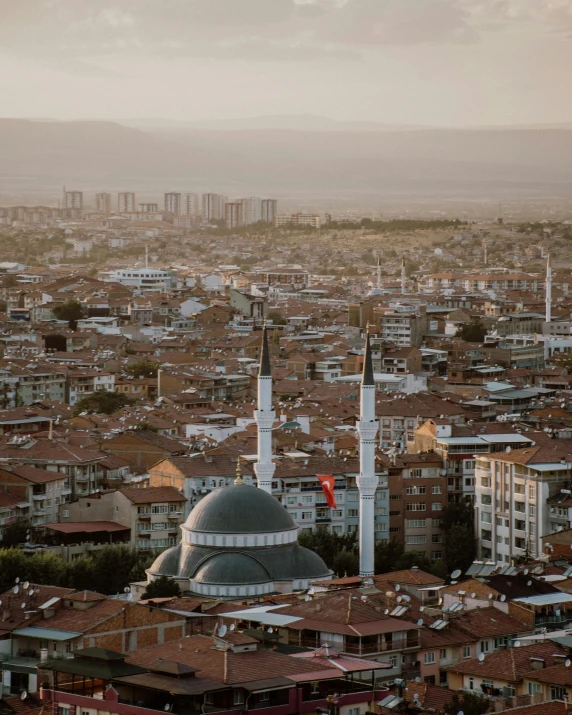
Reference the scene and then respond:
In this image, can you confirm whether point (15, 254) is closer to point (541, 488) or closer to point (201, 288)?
point (201, 288)

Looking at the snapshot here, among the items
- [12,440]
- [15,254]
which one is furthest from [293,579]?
[15,254]

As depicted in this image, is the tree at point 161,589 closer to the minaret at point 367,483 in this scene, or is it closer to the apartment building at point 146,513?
the minaret at point 367,483

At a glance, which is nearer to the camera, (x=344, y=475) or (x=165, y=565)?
(x=165, y=565)

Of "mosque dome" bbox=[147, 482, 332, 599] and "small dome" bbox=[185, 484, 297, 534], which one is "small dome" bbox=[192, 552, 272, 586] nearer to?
"mosque dome" bbox=[147, 482, 332, 599]

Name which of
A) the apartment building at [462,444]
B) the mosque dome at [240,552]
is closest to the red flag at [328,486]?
the apartment building at [462,444]

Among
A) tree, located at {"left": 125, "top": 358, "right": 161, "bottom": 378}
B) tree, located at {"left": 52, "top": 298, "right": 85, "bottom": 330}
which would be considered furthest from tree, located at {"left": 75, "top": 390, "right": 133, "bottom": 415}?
tree, located at {"left": 52, "top": 298, "right": 85, "bottom": 330}
